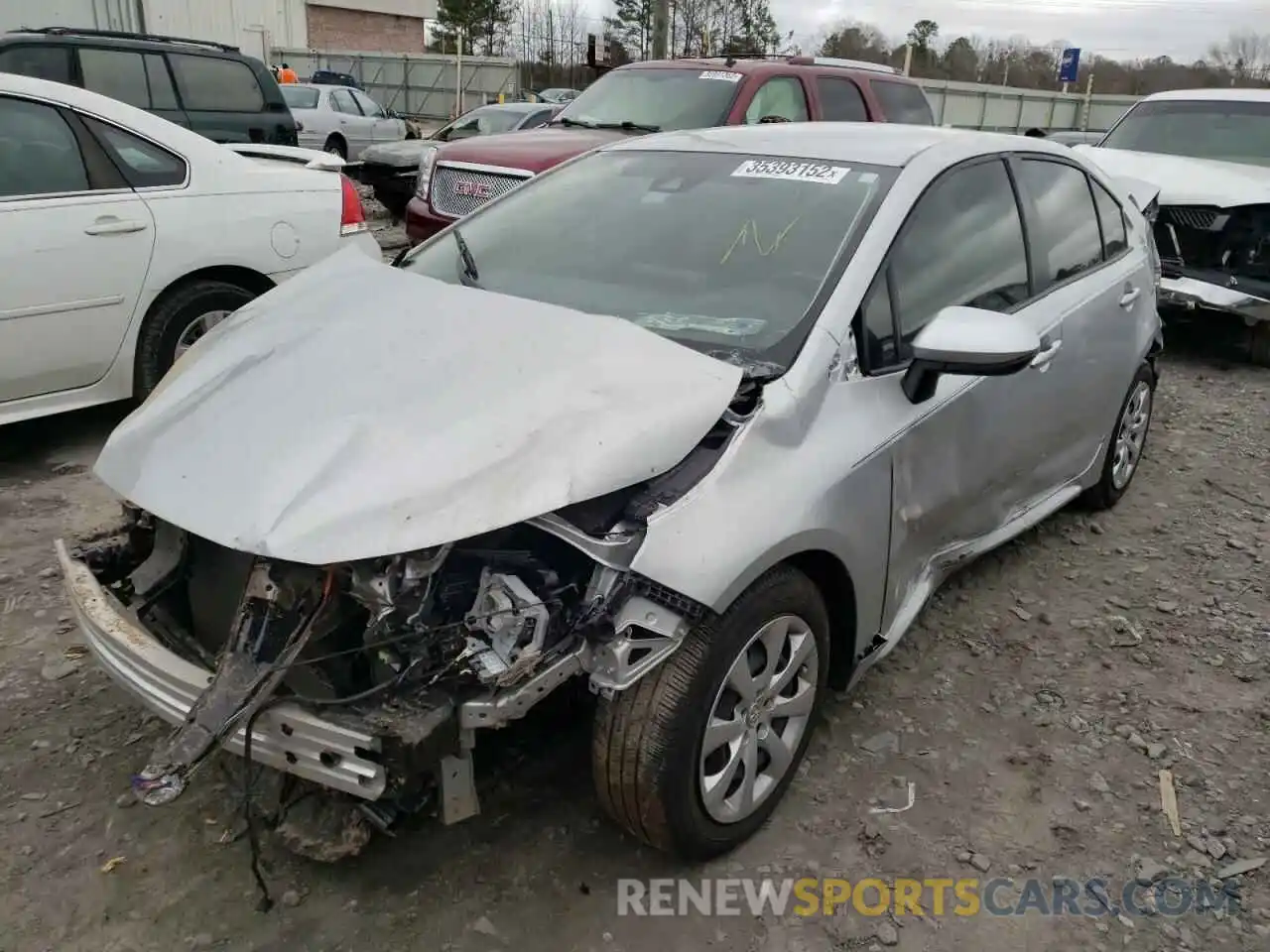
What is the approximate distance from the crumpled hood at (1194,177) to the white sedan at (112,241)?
17.5 feet

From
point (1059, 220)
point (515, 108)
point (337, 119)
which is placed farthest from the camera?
point (337, 119)

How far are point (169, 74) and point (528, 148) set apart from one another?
3.53 m

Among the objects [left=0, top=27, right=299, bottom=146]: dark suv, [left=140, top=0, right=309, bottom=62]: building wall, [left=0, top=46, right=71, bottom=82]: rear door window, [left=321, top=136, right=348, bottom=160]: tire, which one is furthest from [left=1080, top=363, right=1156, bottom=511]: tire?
[left=140, top=0, right=309, bottom=62]: building wall

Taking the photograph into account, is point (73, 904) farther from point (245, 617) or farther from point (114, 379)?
point (114, 379)

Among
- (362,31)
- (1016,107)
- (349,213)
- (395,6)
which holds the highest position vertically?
(395,6)

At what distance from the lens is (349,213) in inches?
223

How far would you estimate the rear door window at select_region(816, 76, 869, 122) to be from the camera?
815 cm

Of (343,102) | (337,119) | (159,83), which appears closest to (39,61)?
(159,83)

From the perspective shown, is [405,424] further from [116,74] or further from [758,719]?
[116,74]

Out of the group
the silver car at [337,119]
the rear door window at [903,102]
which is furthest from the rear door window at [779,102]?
the silver car at [337,119]

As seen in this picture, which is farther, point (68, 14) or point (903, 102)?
point (68, 14)

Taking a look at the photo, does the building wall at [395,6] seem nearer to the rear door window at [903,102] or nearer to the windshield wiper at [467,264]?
the rear door window at [903,102]

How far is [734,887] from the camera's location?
2469 millimetres

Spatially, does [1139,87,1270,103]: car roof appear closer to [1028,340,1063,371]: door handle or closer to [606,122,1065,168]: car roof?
[606,122,1065,168]: car roof
